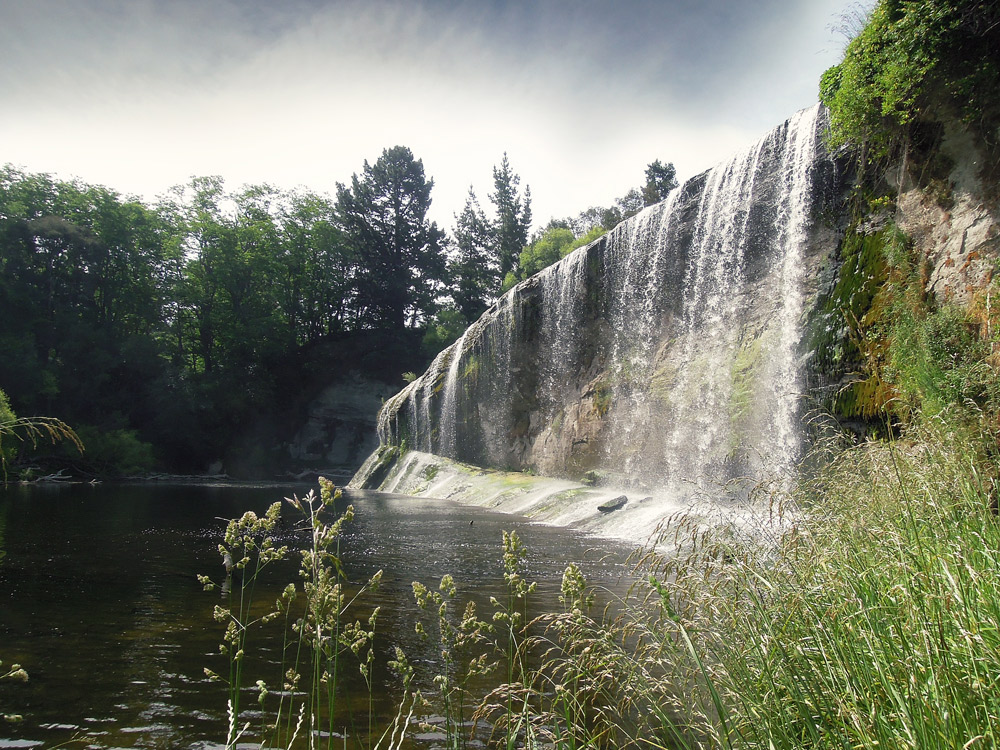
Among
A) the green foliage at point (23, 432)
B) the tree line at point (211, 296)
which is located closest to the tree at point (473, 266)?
the tree line at point (211, 296)

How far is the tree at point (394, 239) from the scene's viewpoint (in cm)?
4703

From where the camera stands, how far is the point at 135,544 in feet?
32.9

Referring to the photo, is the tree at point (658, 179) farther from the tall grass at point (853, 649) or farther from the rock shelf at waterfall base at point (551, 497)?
the tall grass at point (853, 649)

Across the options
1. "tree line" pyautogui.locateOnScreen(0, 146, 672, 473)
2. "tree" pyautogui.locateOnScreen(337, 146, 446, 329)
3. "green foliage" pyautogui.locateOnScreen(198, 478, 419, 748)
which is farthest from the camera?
"tree" pyautogui.locateOnScreen(337, 146, 446, 329)

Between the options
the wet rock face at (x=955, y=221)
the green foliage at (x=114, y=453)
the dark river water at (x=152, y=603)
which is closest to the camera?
the dark river water at (x=152, y=603)

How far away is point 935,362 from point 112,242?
4474 centimetres

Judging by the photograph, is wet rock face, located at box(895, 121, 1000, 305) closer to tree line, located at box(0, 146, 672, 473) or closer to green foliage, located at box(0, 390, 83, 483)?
green foliage, located at box(0, 390, 83, 483)

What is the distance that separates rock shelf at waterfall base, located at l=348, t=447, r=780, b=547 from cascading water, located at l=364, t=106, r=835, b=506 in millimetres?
979

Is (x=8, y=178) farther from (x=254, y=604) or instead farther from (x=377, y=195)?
(x=254, y=604)

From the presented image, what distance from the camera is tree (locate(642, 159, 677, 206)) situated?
55156 mm

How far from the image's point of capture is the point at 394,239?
4903 centimetres

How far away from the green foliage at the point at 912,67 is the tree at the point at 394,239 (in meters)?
38.8

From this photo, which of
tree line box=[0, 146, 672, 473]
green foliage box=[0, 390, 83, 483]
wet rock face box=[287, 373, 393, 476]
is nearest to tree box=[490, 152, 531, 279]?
tree line box=[0, 146, 672, 473]

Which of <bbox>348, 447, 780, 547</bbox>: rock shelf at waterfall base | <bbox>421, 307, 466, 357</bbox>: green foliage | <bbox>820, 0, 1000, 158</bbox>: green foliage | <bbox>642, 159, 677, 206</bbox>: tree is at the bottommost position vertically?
<bbox>348, 447, 780, 547</bbox>: rock shelf at waterfall base
